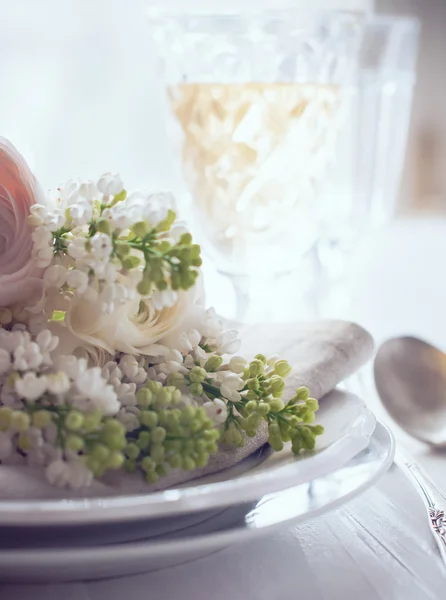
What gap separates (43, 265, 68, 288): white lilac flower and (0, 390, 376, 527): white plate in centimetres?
9

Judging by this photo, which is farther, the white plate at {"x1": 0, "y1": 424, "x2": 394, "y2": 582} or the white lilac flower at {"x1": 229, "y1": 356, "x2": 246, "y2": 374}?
the white lilac flower at {"x1": 229, "y1": 356, "x2": 246, "y2": 374}

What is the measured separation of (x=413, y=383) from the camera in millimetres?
552

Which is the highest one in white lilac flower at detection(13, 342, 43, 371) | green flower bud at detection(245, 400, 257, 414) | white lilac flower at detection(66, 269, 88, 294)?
white lilac flower at detection(66, 269, 88, 294)

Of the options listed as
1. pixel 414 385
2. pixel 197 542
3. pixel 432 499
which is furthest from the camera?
pixel 414 385

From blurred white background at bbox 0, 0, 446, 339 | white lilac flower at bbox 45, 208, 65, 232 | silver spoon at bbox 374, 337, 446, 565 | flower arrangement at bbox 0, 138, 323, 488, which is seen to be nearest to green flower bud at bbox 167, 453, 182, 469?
flower arrangement at bbox 0, 138, 323, 488

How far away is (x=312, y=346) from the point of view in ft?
1.49

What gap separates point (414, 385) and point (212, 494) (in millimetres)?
318

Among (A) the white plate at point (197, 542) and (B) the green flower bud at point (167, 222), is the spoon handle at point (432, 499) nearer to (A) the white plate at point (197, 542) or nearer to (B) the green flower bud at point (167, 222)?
(A) the white plate at point (197, 542)

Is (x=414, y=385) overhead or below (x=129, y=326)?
below

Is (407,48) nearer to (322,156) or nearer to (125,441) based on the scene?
(322,156)

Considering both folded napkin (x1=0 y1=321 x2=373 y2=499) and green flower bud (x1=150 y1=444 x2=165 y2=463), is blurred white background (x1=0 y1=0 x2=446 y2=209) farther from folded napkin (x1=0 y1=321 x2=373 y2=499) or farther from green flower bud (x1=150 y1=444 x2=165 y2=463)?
green flower bud (x1=150 y1=444 x2=165 y2=463)

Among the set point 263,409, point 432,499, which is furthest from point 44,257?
point 432,499

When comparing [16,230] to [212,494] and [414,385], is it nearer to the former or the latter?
[212,494]

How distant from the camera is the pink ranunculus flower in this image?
12.8 inches
